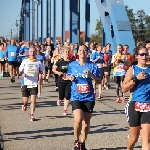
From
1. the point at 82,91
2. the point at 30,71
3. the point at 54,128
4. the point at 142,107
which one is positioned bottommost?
the point at 54,128

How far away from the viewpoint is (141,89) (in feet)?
21.4

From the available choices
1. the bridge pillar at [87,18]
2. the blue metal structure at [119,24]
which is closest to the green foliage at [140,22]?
the bridge pillar at [87,18]

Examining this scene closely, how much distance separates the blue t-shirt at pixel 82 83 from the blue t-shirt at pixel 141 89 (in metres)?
1.40

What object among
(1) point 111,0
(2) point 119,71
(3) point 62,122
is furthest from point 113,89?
(3) point 62,122

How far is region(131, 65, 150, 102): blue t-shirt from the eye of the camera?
6492 millimetres

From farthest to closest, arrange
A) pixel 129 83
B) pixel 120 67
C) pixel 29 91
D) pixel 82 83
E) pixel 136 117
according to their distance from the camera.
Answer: pixel 120 67, pixel 29 91, pixel 82 83, pixel 136 117, pixel 129 83

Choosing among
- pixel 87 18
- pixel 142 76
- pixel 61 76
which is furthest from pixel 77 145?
pixel 87 18

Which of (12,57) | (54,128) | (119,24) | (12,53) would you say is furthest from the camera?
(119,24)

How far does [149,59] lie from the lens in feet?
22.4

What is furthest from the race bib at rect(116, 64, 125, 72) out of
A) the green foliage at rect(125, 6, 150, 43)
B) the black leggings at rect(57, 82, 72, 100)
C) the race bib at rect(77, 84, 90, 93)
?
the green foliage at rect(125, 6, 150, 43)

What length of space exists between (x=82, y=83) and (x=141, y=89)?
156 centimetres

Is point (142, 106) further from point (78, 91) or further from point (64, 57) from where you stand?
→ point (64, 57)

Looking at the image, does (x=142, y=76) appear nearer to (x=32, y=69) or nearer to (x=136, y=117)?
(x=136, y=117)

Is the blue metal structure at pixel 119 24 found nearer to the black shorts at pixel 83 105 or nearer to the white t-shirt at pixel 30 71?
the white t-shirt at pixel 30 71
